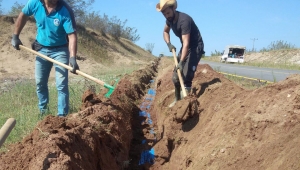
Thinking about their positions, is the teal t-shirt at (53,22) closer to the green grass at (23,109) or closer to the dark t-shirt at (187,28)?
the green grass at (23,109)

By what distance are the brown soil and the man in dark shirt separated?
57 cm

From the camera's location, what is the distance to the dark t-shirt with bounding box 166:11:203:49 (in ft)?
17.3

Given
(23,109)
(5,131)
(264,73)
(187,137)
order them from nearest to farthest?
(5,131) → (187,137) → (23,109) → (264,73)

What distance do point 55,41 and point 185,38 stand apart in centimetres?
211

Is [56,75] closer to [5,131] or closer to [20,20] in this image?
[20,20]

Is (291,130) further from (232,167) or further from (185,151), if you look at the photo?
(185,151)

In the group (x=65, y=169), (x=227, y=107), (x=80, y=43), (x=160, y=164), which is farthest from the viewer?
(x=80, y=43)

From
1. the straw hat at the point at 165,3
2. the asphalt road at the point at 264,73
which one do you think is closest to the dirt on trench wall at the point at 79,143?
the straw hat at the point at 165,3

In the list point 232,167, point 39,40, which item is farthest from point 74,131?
point 39,40

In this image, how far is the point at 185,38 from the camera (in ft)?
17.3

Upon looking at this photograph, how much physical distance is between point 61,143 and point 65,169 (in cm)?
37

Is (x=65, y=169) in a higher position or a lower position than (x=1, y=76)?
higher

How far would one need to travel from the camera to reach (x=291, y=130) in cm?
294

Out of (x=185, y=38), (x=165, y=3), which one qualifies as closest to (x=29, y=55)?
(x=165, y=3)
